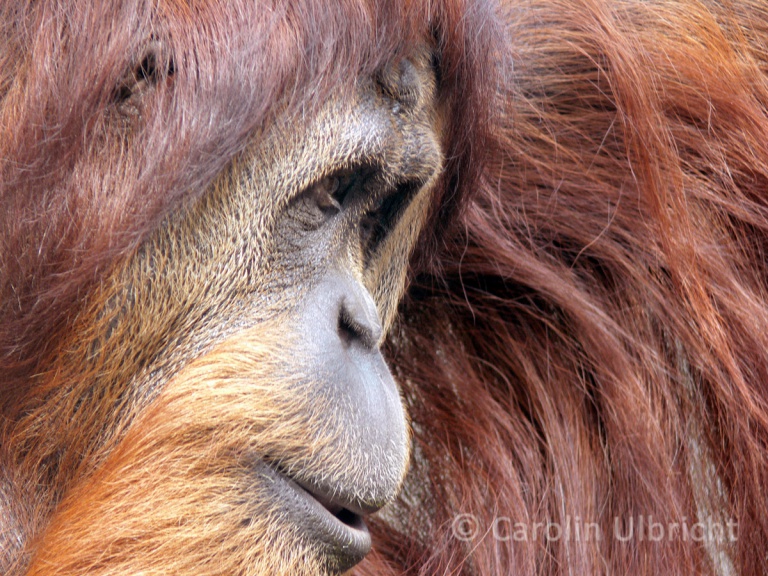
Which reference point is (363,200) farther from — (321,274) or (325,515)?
(325,515)

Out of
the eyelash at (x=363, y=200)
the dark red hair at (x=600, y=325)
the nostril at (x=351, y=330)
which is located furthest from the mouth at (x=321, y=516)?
the dark red hair at (x=600, y=325)

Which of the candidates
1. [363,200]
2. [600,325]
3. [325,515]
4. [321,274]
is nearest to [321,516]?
[325,515]

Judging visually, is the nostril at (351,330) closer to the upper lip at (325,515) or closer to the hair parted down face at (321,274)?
the hair parted down face at (321,274)

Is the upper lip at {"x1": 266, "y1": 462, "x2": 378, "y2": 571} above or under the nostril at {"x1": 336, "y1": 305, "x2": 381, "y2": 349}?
under

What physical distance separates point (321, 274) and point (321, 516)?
0.29 m

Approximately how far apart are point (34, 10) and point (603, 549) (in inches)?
48.6

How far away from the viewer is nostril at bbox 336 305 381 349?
116 cm

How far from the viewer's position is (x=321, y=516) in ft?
3.63

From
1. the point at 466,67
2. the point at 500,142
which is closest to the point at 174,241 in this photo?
the point at 466,67

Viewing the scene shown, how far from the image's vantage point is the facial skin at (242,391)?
42.1 inches

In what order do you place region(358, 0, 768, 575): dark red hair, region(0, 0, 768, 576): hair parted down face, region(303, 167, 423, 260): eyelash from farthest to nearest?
region(358, 0, 768, 575): dark red hair → region(303, 167, 423, 260): eyelash → region(0, 0, 768, 576): hair parted down face

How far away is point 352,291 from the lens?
46.7 inches

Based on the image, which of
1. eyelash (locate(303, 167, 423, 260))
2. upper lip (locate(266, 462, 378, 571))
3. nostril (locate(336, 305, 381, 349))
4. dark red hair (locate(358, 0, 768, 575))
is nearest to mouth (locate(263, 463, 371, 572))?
upper lip (locate(266, 462, 378, 571))

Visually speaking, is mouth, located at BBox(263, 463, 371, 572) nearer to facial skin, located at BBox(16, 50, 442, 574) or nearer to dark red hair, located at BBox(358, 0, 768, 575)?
facial skin, located at BBox(16, 50, 442, 574)
